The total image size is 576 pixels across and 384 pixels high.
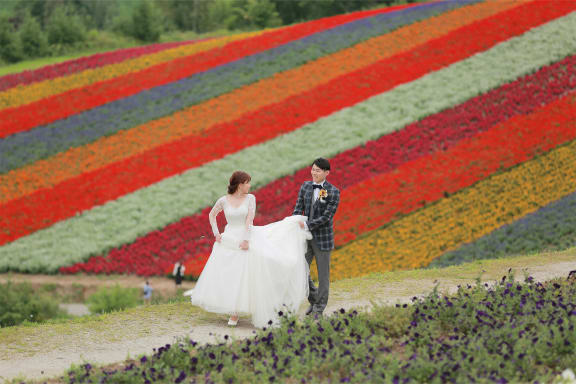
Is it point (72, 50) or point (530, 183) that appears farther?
point (72, 50)

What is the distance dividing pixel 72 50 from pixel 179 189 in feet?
92.5

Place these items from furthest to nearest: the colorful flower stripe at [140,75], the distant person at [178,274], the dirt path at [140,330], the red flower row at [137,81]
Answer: the colorful flower stripe at [140,75]
the red flower row at [137,81]
the distant person at [178,274]
the dirt path at [140,330]

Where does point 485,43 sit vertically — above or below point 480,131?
above

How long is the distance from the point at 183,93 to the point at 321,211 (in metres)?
23.3

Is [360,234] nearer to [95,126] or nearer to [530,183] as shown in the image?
[530,183]

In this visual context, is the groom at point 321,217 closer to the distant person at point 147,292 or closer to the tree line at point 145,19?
the distant person at point 147,292

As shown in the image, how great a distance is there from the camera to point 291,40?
119 ft

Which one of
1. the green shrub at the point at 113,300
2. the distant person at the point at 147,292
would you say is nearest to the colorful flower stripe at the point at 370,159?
the distant person at the point at 147,292

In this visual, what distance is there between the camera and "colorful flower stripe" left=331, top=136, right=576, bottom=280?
674 inches

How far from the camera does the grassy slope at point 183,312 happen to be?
8.27m

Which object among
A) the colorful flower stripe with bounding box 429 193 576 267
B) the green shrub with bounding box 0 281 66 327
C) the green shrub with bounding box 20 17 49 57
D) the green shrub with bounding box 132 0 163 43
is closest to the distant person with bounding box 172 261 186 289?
the green shrub with bounding box 0 281 66 327

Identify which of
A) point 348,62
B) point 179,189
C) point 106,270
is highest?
point 348,62

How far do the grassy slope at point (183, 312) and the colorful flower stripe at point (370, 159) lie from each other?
6925 millimetres

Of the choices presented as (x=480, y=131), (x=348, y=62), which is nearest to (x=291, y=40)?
(x=348, y=62)
